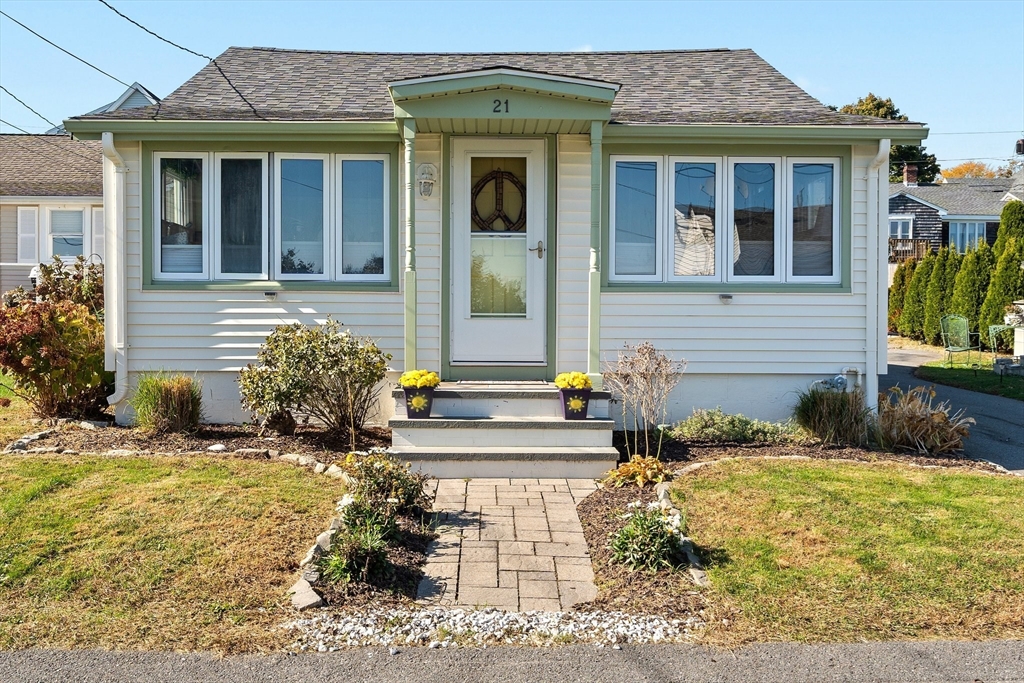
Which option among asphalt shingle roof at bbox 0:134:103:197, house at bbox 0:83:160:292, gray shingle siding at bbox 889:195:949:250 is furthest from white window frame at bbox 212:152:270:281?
gray shingle siding at bbox 889:195:949:250

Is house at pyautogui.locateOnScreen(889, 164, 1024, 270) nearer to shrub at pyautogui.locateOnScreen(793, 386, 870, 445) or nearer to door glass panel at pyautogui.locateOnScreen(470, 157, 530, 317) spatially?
shrub at pyautogui.locateOnScreen(793, 386, 870, 445)

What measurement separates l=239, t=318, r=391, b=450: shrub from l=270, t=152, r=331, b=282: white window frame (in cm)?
87

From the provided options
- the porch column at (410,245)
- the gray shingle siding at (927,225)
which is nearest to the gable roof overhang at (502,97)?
the porch column at (410,245)

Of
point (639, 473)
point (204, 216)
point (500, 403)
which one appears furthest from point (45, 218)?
point (639, 473)

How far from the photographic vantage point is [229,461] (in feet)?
23.6

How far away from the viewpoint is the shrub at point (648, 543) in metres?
5.04

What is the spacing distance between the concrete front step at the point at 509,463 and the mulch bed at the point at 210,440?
0.85 meters

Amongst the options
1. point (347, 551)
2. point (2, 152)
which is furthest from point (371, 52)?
point (2, 152)

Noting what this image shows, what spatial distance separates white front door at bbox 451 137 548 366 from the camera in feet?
29.0

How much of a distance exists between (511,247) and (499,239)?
15 centimetres

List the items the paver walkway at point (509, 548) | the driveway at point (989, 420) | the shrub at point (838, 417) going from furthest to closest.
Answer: the driveway at point (989, 420) → the shrub at point (838, 417) → the paver walkway at point (509, 548)

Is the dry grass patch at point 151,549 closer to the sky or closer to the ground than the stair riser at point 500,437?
closer to the ground

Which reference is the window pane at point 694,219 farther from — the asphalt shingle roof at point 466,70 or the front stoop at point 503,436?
the front stoop at point 503,436

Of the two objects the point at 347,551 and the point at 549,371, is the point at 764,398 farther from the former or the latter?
the point at 347,551
